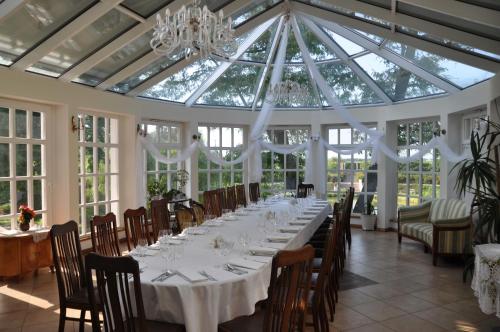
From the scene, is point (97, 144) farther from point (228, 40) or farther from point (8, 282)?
point (228, 40)

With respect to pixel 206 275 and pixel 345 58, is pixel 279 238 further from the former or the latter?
pixel 345 58

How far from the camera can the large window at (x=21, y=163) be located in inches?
202

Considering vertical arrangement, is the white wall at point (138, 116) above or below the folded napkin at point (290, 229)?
above

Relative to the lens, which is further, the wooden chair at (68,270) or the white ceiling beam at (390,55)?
the white ceiling beam at (390,55)

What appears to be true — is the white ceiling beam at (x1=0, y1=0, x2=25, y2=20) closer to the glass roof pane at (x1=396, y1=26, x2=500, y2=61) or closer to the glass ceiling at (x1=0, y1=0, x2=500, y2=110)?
the glass ceiling at (x1=0, y1=0, x2=500, y2=110)

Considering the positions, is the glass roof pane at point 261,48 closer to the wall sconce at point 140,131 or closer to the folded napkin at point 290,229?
the wall sconce at point 140,131

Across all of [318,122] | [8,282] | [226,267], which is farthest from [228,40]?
[318,122]

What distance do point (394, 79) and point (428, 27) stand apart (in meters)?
2.85

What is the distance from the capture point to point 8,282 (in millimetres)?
4902

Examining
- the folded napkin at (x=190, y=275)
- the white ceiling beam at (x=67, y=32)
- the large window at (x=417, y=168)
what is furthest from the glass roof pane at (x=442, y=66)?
the folded napkin at (x=190, y=275)

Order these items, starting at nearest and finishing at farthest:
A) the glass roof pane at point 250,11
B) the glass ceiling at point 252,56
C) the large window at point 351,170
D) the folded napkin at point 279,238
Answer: the folded napkin at point 279,238, the glass ceiling at point 252,56, the glass roof pane at point 250,11, the large window at point 351,170

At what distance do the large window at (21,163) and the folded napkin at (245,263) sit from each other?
3.62 m

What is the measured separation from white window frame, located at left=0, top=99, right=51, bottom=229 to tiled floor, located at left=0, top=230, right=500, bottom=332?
859 millimetres

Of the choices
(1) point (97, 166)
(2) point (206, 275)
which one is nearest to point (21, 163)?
(1) point (97, 166)
